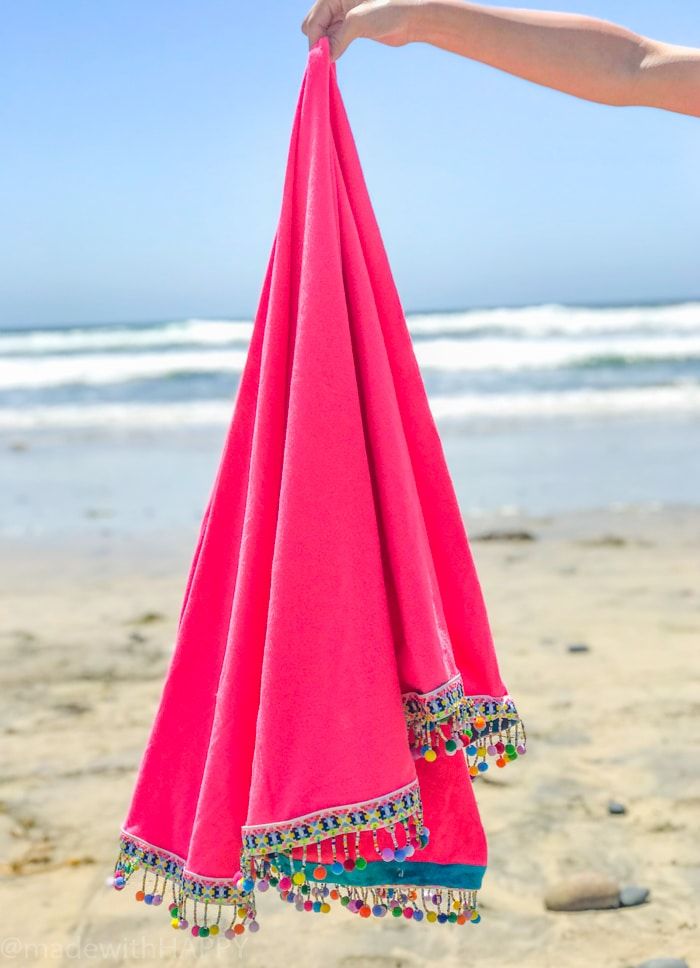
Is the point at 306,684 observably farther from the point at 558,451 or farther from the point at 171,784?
the point at 558,451

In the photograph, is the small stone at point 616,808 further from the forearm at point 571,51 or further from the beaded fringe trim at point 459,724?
the forearm at point 571,51

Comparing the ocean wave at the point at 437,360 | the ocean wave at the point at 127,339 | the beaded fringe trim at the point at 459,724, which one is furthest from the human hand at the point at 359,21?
the ocean wave at the point at 127,339

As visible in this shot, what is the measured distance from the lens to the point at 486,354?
870 inches

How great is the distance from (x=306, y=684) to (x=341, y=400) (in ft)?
1.63

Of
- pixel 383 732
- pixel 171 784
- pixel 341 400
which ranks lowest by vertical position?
pixel 171 784

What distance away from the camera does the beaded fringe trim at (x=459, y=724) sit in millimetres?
1695

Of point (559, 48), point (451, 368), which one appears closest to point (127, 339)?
point (451, 368)

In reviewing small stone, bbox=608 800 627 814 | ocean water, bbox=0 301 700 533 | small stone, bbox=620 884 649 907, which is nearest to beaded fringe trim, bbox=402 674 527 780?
small stone, bbox=620 884 649 907

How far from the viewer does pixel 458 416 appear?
513 inches

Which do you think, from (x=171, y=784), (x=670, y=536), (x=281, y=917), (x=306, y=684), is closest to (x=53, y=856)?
(x=281, y=917)

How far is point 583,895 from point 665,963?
31 centimetres

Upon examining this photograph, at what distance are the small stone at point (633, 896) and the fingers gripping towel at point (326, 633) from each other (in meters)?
0.88

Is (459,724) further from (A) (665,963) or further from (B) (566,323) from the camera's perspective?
(B) (566,323)

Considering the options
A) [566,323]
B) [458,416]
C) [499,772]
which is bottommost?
[499,772]
